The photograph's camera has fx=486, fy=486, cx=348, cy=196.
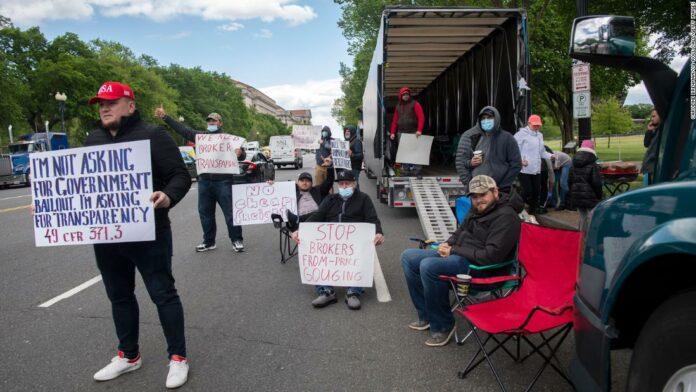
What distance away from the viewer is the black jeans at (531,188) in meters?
9.02

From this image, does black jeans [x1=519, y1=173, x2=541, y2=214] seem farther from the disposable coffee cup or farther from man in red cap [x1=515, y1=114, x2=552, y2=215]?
the disposable coffee cup

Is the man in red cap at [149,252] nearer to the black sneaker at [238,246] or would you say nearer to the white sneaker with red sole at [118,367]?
the white sneaker with red sole at [118,367]

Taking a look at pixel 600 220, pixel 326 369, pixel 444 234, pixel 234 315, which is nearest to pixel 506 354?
pixel 326 369

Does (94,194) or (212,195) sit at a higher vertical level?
(94,194)

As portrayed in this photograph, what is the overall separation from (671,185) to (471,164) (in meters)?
4.64

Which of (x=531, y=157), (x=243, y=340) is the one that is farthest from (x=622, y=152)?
(x=243, y=340)

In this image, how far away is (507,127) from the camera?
960 cm

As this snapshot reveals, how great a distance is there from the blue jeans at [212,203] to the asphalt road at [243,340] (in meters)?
1.01

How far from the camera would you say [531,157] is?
28.5 feet

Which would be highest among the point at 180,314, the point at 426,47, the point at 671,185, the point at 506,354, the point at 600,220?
the point at 426,47

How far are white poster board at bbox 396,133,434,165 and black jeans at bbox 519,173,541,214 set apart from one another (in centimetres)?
211

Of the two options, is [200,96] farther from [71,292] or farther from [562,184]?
[71,292]

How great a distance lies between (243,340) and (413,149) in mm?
7169

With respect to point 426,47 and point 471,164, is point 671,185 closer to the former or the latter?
point 471,164
